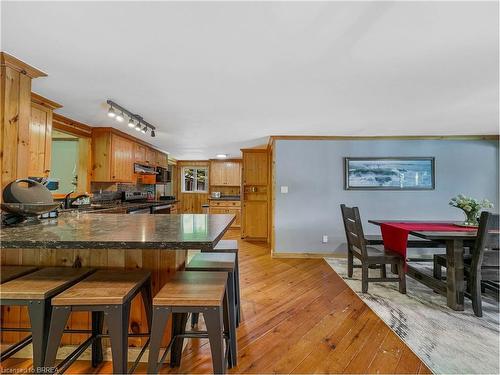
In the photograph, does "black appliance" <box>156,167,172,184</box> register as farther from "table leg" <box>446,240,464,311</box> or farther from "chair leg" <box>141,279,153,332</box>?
"table leg" <box>446,240,464,311</box>

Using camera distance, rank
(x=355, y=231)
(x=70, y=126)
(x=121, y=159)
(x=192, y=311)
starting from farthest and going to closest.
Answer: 1. (x=121, y=159)
2. (x=70, y=126)
3. (x=355, y=231)
4. (x=192, y=311)

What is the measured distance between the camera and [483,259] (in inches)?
91.6

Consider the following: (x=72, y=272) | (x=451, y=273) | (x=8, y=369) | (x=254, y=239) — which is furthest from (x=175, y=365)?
Result: (x=254, y=239)

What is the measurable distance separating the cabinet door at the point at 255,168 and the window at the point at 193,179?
9.43ft

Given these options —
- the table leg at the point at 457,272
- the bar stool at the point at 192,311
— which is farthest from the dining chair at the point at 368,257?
the bar stool at the point at 192,311

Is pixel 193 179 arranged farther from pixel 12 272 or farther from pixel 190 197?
pixel 12 272

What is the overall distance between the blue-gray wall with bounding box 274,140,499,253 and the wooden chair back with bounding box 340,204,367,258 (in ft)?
3.27

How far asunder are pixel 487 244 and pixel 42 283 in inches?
135

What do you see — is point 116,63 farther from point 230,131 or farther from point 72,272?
point 230,131

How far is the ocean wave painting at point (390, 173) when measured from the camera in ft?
13.4

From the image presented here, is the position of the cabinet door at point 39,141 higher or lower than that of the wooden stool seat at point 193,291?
higher

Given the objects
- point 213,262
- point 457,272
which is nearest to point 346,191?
point 457,272

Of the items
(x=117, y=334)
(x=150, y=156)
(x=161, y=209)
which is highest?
(x=150, y=156)

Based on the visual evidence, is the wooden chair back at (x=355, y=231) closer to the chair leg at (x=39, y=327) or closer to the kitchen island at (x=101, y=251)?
the kitchen island at (x=101, y=251)
